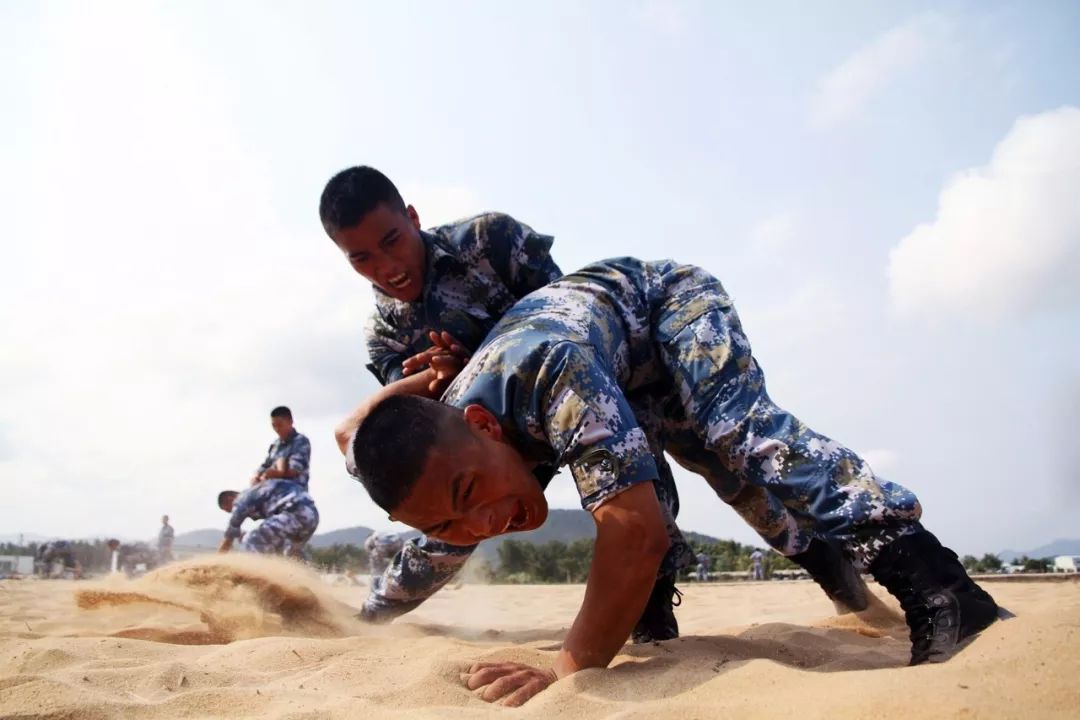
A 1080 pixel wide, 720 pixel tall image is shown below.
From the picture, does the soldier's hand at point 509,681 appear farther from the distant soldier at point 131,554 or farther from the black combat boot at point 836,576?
the distant soldier at point 131,554

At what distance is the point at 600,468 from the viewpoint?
1.97m

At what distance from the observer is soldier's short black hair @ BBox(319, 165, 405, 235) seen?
122 inches

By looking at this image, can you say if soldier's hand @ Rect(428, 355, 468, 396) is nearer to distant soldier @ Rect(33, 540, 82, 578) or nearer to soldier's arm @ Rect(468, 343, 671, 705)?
soldier's arm @ Rect(468, 343, 671, 705)

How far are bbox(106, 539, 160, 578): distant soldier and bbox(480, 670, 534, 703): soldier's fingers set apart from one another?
1474cm

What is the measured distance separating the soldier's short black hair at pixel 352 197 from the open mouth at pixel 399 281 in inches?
10.2

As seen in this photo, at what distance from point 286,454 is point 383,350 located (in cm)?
434

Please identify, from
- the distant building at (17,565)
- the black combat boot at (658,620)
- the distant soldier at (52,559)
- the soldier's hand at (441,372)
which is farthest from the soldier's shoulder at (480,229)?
the distant building at (17,565)

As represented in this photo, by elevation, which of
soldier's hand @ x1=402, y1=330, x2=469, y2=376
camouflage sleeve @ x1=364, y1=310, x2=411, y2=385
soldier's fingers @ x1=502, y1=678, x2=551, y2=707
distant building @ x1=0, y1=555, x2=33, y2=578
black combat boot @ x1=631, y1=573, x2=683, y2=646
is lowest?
distant building @ x1=0, y1=555, x2=33, y2=578

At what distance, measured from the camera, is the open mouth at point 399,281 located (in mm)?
3189

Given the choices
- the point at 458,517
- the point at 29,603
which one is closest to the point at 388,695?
the point at 458,517

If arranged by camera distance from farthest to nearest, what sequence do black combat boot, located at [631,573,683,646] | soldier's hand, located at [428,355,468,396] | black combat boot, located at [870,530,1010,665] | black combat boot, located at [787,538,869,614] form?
1. black combat boot, located at [787,538,869,614]
2. black combat boot, located at [631,573,683,646]
3. soldier's hand, located at [428,355,468,396]
4. black combat boot, located at [870,530,1010,665]

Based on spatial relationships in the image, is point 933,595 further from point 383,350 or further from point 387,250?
point 383,350

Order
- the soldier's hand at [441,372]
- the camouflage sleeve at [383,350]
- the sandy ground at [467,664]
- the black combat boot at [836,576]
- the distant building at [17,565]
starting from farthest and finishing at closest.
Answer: the distant building at [17,565]
the camouflage sleeve at [383,350]
the black combat boot at [836,576]
the soldier's hand at [441,372]
the sandy ground at [467,664]

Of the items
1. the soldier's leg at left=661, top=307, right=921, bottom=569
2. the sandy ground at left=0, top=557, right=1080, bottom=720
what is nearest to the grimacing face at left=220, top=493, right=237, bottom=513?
the sandy ground at left=0, top=557, right=1080, bottom=720
